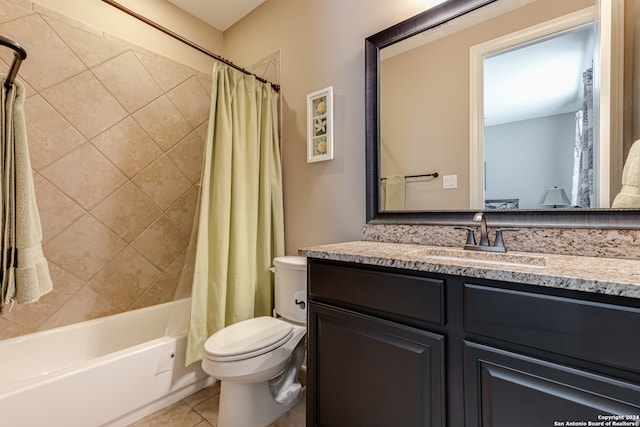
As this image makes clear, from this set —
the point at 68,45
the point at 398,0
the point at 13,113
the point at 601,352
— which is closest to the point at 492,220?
the point at 601,352

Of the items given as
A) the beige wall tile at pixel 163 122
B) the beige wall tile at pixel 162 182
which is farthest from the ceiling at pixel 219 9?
the beige wall tile at pixel 162 182

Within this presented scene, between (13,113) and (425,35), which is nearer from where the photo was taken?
(13,113)

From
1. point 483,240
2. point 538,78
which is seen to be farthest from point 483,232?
point 538,78

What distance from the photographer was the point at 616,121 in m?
1.01

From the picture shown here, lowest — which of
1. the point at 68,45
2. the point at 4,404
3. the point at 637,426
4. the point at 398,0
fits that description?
the point at 4,404

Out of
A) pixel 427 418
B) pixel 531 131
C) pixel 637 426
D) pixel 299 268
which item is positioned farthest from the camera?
pixel 299 268

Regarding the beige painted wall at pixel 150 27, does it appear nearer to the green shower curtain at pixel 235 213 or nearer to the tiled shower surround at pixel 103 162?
the tiled shower surround at pixel 103 162

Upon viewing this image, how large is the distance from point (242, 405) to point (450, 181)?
1473 millimetres

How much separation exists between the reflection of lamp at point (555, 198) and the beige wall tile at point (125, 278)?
7.77ft

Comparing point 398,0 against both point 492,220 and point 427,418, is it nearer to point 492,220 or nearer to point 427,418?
point 492,220

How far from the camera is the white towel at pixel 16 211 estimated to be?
2.92 ft

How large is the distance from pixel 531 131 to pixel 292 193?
141 centimetres

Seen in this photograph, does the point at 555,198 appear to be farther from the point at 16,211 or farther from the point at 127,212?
the point at 127,212

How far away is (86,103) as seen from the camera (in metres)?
1.77
